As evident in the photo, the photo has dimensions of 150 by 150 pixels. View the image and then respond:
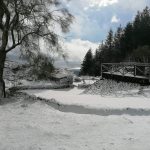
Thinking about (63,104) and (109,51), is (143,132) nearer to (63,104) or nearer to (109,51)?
(63,104)

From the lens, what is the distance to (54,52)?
15914 mm

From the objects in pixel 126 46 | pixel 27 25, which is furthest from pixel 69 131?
pixel 126 46

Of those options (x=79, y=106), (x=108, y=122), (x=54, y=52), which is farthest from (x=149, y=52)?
(x=108, y=122)

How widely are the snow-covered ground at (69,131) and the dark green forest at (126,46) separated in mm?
36713

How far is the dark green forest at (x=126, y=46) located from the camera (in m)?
58.3

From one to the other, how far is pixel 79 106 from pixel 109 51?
220 ft

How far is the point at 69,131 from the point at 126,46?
61.5 metres

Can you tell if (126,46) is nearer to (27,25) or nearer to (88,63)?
(88,63)

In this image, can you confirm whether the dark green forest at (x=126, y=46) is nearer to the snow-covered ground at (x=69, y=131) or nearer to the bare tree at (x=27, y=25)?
the bare tree at (x=27, y=25)

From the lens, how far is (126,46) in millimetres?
67750

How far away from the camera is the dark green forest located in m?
58.3

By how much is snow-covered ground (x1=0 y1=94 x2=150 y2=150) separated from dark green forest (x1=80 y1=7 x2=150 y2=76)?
36713mm

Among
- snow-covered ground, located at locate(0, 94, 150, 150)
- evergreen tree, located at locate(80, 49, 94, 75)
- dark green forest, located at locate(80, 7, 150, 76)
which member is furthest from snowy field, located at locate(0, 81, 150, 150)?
evergreen tree, located at locate(80, 49, 94, 75)

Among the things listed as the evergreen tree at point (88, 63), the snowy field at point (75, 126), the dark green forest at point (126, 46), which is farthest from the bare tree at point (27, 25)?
the evergreen tree at point (88, 63)
